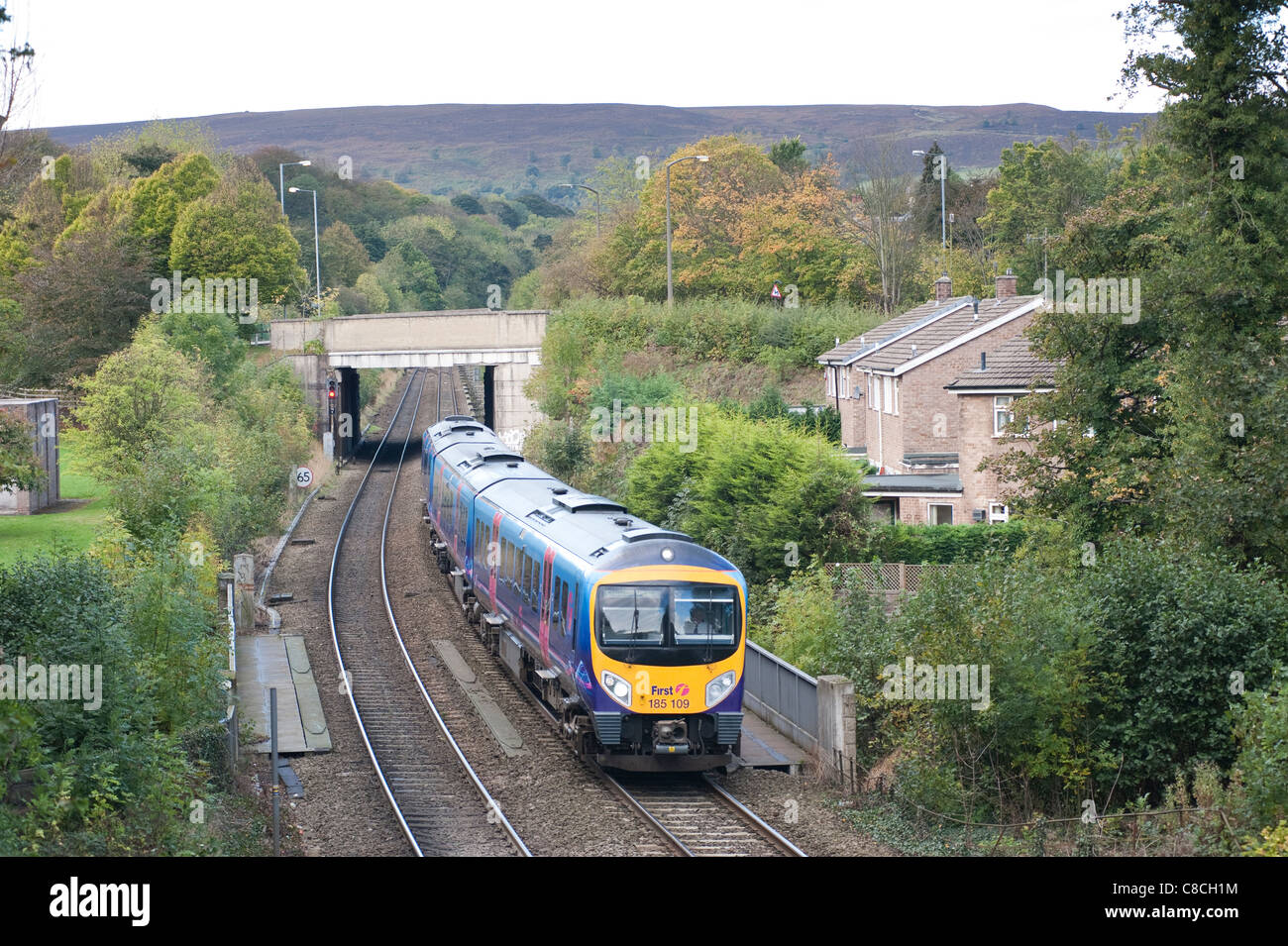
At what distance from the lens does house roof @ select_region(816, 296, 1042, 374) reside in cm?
3616

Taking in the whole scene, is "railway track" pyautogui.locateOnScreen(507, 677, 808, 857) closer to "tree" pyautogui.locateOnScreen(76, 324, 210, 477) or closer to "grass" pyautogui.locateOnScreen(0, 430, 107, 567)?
"grass" pyautogui.locateOnScreen(0, 430, 107, 567)

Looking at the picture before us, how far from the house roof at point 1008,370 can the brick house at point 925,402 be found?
16.3 inches

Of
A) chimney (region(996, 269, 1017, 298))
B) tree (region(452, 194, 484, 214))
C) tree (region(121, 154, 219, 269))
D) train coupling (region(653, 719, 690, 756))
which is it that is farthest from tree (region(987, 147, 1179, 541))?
tree (region(452, 194, 484, 214))

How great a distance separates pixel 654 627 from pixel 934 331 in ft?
82.1

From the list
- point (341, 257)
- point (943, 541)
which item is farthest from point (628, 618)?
point (341, 257)

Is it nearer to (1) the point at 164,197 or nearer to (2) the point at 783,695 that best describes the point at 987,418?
(2) the point at 783,695

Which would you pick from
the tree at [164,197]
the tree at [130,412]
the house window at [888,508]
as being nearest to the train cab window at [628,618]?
the tree at [130,412]

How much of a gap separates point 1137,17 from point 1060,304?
5.52m

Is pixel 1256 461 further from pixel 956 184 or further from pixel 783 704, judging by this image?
→ pixel 956 184

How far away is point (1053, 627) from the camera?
16.3 metres

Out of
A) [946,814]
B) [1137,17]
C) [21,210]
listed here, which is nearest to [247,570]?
[946,814]

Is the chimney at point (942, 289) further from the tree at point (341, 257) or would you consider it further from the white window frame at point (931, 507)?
the tree at point (341, 257)

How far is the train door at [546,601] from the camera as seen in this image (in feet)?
58.5

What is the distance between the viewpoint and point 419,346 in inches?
1913
